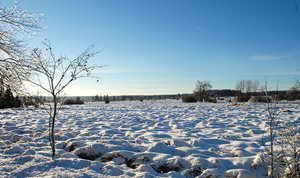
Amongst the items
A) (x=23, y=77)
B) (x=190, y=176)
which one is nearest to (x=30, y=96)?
(x=23, y=77)

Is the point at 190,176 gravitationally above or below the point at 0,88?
below

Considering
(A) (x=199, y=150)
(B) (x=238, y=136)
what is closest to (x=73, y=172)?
(A) (x=199, y=150)

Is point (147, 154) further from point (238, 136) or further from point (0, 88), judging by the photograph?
point (0, 88)

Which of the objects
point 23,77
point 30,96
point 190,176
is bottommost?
point 190,176

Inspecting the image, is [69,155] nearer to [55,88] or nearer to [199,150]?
[55,88]

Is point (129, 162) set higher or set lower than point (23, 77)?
lower

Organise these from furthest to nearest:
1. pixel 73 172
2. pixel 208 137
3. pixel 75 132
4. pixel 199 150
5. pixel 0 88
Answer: pixel 0 88, pixel 75 132, pixel 208 137, pixel 199 150, pixel 73 172

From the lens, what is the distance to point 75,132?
8.21 m

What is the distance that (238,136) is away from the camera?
24.5 feet

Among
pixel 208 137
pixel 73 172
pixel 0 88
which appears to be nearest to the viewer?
pixel 73 172

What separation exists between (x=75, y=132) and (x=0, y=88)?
3.01 metres

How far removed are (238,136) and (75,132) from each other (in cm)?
456

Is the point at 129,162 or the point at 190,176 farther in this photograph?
the point at 129,162

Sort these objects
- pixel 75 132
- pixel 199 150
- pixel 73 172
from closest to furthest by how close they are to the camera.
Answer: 1. pixel 73 172
2. pixel 199 150
3. pixel 75 132
